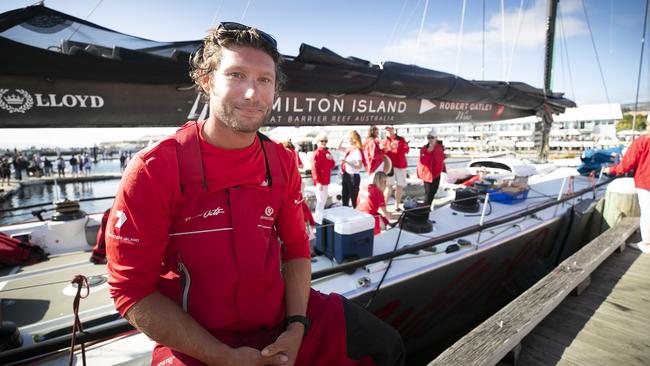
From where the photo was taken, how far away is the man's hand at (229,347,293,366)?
102 centimetres

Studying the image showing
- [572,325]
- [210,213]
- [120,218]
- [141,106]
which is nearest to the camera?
[120,218]

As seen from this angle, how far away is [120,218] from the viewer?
982 millimetres

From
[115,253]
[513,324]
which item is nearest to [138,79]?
[115,253]

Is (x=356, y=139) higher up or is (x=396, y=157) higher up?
(x=356, y=139)

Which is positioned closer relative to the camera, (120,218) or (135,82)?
(120,218)

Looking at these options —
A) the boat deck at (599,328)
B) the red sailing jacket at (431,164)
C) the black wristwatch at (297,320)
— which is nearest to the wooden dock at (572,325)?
the boat deck at (599,328)

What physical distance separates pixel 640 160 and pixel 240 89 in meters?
5.15

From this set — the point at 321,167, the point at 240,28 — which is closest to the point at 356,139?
the point at 321,167

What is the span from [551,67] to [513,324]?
332 inches

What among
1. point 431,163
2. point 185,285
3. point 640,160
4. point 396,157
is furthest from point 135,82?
point 640,160

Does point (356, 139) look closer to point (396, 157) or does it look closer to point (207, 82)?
point (396, 157)

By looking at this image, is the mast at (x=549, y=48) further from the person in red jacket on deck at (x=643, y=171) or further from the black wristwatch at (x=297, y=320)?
the black wristwatch at (x=297, y=320)

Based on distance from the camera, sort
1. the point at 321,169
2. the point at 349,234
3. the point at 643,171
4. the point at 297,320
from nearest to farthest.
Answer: the point at 297,320
the point at 349,234
the point at 643,171
the point at 321,169

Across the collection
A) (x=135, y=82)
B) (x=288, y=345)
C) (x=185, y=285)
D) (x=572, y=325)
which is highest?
(x=135, y=82)
